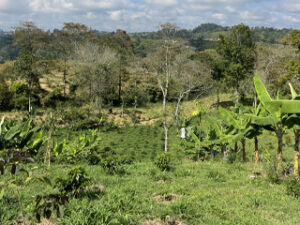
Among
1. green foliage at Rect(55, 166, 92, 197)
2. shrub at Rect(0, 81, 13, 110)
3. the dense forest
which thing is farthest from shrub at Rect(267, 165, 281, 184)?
shrub at Rect(0, 81, 13, 110)

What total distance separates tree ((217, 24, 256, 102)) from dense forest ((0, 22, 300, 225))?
86 mm

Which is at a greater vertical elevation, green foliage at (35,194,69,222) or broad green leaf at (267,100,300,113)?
broad green leaf at (267,100,300,113)

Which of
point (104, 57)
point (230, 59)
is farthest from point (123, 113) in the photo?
point (230, 59)

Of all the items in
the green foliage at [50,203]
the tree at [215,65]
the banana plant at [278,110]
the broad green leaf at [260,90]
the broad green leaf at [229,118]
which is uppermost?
the tree at [215,65]

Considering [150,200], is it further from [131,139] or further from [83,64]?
[83,64]

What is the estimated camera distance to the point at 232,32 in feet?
74.6

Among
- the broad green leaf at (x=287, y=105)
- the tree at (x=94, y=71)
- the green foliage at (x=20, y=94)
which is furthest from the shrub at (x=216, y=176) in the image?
the green foliage at (x=20, y=94)

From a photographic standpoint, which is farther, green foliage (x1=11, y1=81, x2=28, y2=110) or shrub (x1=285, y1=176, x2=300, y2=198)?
green foliage (x1=11, y1=81, x2=28, y2=110)

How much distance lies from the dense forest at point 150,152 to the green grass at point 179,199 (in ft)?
0.07

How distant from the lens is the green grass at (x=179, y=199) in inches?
148

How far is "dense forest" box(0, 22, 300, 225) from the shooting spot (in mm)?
3924

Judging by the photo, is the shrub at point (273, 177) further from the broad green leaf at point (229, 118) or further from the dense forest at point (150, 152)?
the broad green leaf at point (229, 118)

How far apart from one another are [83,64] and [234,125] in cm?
1832

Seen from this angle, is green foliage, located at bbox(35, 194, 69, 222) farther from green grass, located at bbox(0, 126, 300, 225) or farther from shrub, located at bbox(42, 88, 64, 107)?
shrub, located at bbox(42, 88, 64, 107)
